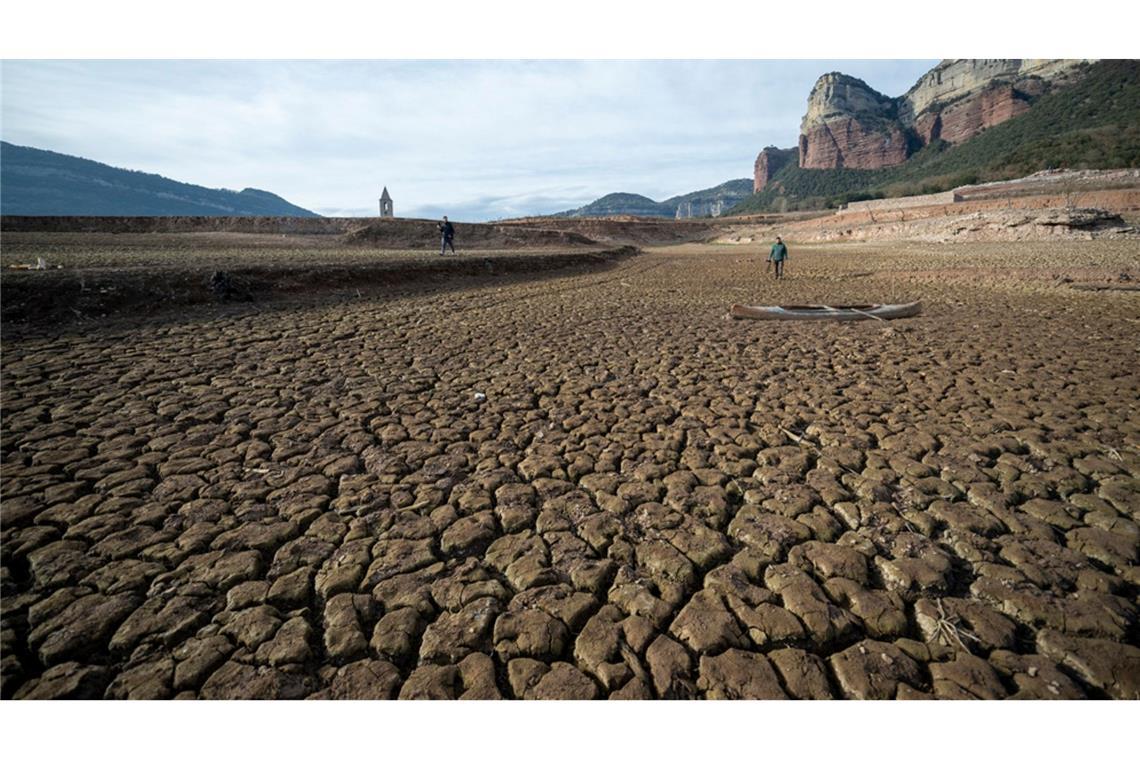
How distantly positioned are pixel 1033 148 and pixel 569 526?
79.1m

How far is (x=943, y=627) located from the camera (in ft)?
6.09

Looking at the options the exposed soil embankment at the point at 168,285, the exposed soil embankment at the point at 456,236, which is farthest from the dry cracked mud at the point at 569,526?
the exposed soil embankment at the point at 456,236

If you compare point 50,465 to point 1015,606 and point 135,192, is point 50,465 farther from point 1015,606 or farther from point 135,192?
point 135,192

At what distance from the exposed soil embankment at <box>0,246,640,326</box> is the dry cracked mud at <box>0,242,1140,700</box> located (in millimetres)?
1843

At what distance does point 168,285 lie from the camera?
800 cm

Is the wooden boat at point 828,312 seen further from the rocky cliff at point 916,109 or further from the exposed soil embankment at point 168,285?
the rocky cliff at point 916,109

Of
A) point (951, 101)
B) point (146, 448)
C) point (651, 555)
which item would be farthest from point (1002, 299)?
point (951, 101)

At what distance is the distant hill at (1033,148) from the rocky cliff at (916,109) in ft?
12.2

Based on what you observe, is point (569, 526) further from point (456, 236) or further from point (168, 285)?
point (456, 236)

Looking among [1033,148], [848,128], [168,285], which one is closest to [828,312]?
[168,285]

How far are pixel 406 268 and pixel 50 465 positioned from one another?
9661 millimetres

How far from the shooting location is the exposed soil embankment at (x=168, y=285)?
6.62 metres

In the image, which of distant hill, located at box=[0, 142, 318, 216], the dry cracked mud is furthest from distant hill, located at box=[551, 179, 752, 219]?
the dry cracked mud

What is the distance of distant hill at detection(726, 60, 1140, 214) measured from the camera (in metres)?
47.0
